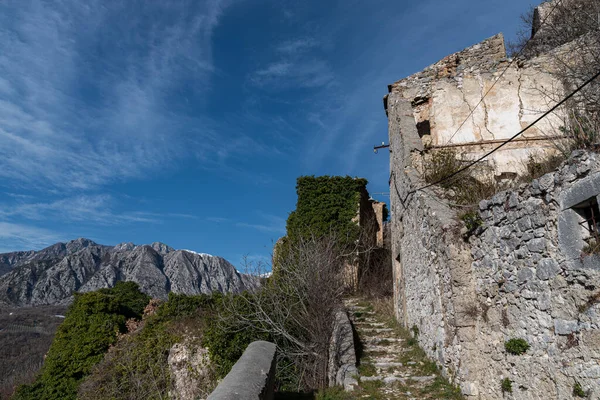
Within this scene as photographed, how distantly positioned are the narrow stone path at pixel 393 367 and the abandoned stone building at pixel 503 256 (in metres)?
0.27

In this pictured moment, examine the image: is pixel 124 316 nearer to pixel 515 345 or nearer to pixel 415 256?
pixel 415 256

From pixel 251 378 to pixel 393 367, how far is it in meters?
3.83

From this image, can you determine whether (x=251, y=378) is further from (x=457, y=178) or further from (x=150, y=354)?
(x=150, y=354)

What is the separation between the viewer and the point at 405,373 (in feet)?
23.4

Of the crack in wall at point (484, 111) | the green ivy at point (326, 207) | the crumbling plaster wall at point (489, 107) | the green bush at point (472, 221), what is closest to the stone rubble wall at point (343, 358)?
the green bush at point (472, 221)

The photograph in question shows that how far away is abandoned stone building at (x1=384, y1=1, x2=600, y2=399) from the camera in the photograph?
374 centimetres

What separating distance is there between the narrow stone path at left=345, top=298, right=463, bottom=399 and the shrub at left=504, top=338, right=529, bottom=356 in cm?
138

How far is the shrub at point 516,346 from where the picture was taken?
14.8ft

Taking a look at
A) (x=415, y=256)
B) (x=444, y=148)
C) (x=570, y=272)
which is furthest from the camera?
(x=444, y=148)

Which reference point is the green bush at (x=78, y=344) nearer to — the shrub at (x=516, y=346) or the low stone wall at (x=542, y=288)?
the low stone wall at (x=542, y=288)

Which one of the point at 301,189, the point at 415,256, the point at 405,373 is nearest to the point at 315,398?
the point at 405,373

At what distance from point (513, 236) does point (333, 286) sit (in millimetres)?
6653

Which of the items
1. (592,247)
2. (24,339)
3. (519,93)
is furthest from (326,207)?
(24,339)

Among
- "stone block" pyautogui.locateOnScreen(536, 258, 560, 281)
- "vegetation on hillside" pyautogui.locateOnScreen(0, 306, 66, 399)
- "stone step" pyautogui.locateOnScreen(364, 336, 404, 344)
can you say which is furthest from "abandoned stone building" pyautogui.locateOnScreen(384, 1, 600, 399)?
"vegetation on hillside" pyautogui.locateOnScreen(0, 306, 66, 399)
